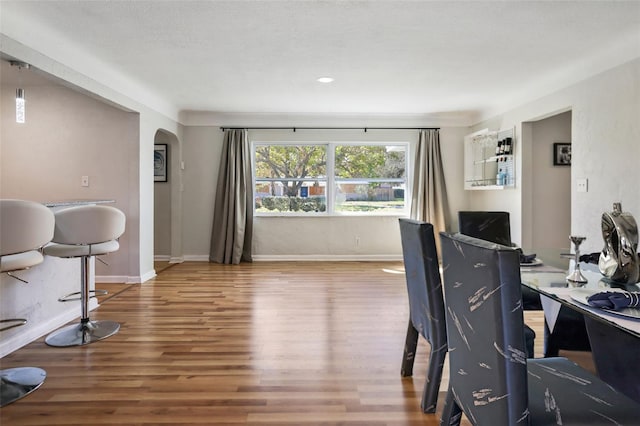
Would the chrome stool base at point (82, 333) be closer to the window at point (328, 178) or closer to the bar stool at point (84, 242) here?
the bar stool at point (84, 242)

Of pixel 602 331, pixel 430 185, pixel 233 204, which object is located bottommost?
pixel 602 331

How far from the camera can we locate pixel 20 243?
82.3 inches

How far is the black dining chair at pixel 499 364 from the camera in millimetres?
1056

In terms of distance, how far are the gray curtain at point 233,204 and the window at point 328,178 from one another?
0.87 ft

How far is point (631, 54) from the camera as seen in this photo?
126 inches

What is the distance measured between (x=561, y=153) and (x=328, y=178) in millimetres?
3353

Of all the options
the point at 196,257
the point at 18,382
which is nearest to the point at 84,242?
the point at 18,382

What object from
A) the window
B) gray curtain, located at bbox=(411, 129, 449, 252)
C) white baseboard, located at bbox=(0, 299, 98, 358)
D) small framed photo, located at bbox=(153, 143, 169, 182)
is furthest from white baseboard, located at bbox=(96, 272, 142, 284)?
gray curtain, located at bbox=(411, 129, 449, 252)

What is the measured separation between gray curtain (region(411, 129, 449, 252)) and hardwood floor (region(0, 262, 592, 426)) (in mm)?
2381

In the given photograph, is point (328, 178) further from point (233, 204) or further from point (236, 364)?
point (236, 364)

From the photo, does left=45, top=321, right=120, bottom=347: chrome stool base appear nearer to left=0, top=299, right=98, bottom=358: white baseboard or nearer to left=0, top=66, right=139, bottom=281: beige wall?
left=0, top=299, right=98, bottom=358: white baseboard

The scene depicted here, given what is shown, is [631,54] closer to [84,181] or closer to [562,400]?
[562,400]

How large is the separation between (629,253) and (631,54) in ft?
8.12

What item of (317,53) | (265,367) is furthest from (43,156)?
(265,367)
